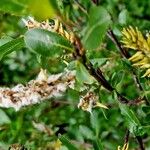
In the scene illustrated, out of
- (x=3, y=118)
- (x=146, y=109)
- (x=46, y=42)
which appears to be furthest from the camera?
(x=3, y=118)

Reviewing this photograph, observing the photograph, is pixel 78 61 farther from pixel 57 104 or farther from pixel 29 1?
pixel 57 104

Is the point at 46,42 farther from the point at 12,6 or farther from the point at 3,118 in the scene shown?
the point at 3,118

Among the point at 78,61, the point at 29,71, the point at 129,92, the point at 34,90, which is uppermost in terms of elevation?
the point at 29,71

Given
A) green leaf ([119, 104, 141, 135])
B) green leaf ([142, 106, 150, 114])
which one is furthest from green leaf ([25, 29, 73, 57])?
green leaf ([142, 106, 150, 114])

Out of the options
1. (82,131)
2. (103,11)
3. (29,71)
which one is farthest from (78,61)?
(29,71)

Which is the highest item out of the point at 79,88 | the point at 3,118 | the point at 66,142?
the point at 3,118

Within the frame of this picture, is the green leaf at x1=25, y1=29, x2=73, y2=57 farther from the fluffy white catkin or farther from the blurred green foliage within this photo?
the fluffy white catkin

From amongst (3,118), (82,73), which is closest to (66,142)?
(82,73)
